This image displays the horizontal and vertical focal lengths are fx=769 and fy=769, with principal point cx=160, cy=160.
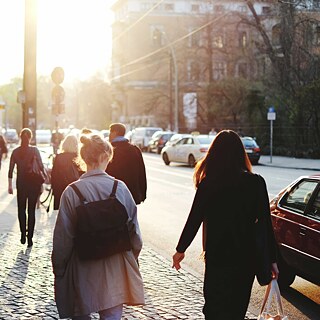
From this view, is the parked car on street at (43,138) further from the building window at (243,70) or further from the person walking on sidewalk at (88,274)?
the person walking on sidewalk at (88,274)

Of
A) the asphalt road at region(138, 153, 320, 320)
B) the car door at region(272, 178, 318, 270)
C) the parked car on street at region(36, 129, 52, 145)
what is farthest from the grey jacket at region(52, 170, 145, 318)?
the parked car on street at region(36, 129, 52, 145)

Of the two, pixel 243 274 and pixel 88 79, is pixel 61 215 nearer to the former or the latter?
pixel 243 274

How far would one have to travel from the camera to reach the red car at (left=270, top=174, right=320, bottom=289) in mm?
7465

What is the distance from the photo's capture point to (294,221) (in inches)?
312

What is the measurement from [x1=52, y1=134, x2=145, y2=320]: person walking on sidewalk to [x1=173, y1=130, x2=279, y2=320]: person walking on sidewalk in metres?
0.49

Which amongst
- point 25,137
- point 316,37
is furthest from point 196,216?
point 316,37

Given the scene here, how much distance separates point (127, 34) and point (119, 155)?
83.2 m

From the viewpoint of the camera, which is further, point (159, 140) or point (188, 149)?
point (159, 140)

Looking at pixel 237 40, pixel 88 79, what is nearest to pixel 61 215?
pixel 237 40

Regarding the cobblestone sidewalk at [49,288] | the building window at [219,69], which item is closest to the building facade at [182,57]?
the building window at [219,69]

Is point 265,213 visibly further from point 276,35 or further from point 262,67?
point 262,67

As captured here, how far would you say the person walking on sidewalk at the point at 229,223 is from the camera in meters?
4.92

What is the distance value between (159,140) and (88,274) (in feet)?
154

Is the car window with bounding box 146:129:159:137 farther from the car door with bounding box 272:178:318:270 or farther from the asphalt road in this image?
the car door with bounding box 272:178:318:270
